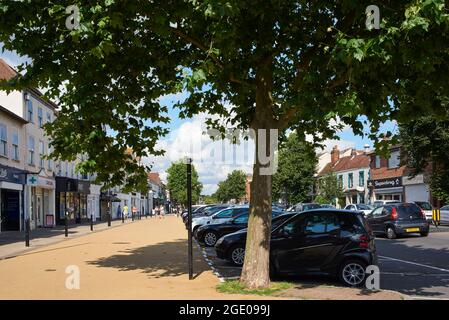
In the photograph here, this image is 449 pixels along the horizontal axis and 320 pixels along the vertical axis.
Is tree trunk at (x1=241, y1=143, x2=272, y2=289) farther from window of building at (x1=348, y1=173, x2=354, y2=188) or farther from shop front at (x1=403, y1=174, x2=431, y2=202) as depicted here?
window of building at (x1=348, y1=173, x2=354, y2=188)

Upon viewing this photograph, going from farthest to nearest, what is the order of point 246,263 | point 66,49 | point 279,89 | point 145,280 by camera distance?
point 279,89 < point 145,280 < point 246,263 < point 66,49

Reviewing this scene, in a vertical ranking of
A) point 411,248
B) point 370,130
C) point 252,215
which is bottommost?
point 411,248

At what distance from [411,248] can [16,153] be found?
23.3m

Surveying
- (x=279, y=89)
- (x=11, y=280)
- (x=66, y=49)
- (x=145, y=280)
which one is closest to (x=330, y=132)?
(x=279, y=89)

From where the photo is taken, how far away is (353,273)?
11.3 meters

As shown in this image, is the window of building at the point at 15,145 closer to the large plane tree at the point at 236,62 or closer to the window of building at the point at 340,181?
the large plane tree at the point at 236,62

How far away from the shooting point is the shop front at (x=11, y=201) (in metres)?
30.7

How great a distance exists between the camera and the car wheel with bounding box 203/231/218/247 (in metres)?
20.8

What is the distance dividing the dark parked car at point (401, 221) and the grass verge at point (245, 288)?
14.5 m

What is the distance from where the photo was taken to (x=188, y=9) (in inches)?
346

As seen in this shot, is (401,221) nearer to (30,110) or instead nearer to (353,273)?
(353,273)

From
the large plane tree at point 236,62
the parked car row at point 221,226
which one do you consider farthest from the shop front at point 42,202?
the large plane tree at point 236,62

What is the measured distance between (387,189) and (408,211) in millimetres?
28815
